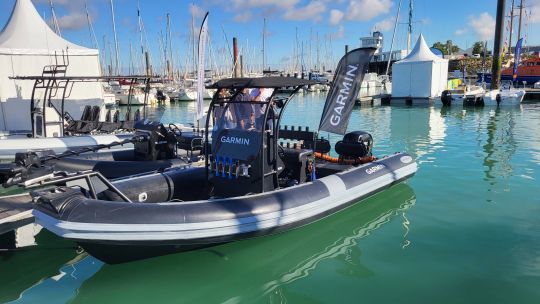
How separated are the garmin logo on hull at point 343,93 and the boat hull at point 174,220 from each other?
5.39ft

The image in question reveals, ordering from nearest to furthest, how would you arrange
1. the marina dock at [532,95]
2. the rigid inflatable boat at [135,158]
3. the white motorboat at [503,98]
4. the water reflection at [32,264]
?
the water reflection at [32,264] < the rigid inflatable boat at [135,158] < the white motorboat at [503,98] < the marina dock at [532,95]

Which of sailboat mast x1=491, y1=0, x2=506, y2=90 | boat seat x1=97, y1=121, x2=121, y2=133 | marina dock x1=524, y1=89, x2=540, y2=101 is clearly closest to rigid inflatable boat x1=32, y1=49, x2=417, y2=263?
boat seat x1=97, y1=121, x2=121, y2=133

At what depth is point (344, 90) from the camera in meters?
7.05

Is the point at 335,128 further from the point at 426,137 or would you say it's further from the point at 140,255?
the point at 426,137

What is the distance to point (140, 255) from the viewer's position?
4672 mm

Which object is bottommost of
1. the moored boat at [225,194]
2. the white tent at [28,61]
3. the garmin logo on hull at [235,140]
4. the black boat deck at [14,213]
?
the black boat deck at [14,213]

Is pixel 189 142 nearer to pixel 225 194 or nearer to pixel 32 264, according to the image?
pixel 225 194

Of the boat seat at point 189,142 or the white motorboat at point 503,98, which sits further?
the white motorboat at point 503,98

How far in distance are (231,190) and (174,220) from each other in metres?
1.28

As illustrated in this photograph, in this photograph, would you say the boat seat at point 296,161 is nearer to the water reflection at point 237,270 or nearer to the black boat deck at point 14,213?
the water reflection at point 237,270

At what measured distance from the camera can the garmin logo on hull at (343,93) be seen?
22.9 feet

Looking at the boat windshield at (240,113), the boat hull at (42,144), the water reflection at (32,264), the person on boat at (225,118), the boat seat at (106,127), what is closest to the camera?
the water reflection at (32,264)

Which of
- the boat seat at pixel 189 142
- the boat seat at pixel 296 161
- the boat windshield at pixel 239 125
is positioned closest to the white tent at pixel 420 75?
the boat seat at pixel 189 142

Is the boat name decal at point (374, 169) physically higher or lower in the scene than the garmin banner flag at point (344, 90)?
lower
